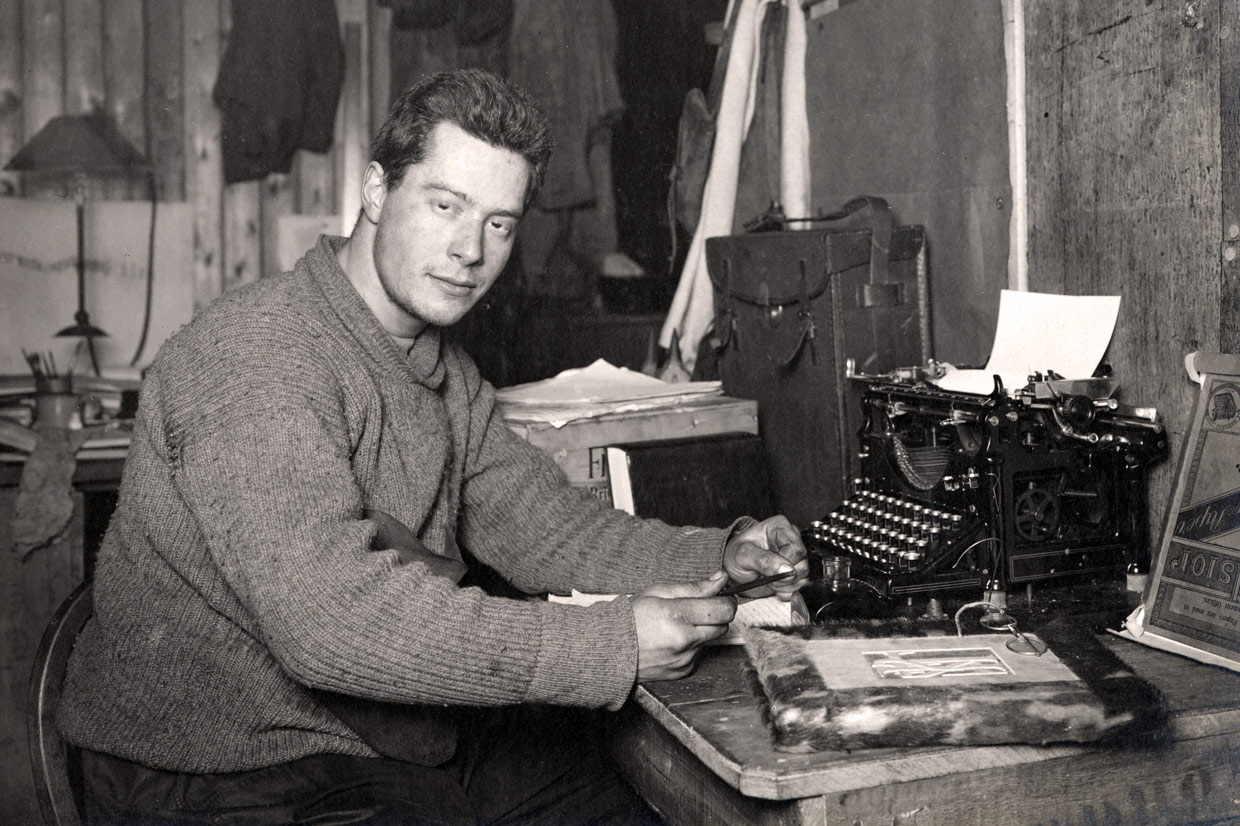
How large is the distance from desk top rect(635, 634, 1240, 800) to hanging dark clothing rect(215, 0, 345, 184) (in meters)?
3.80

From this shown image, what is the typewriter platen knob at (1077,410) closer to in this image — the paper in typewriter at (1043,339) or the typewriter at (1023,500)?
the typewriter at (1023,500)

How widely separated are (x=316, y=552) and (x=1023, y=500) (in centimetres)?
130

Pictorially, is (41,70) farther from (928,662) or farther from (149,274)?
(928,662)

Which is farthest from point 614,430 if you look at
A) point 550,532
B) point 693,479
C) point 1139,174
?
point 1139,174

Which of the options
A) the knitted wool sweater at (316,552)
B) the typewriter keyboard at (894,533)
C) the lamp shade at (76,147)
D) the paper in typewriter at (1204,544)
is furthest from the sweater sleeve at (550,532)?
the lamp shade at (76,147)

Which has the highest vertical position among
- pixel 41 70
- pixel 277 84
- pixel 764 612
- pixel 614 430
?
pixel 41 70

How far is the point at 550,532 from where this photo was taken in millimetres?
2441

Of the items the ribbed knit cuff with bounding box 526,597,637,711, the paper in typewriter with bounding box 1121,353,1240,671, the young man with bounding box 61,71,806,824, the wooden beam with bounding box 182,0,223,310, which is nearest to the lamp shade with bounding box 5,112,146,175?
the wooden beam with bounding box 182,0,223,310

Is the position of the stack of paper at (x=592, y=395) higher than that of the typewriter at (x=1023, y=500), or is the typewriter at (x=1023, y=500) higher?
the stack of paper at (x=592, y=395)

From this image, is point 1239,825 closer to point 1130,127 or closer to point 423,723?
point 423,723

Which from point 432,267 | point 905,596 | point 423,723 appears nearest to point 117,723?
point 423,723

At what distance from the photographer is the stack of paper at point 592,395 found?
3129 mm

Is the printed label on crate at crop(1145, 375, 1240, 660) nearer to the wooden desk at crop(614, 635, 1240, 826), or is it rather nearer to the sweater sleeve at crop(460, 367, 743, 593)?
the wooden desk at crop(614, 635, 1240, 826)

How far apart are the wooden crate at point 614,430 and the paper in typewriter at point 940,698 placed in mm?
1514
